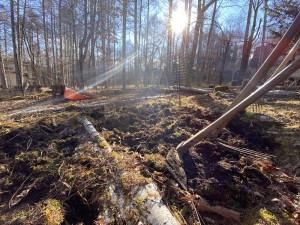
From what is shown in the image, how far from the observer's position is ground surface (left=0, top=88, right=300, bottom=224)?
1379 mm

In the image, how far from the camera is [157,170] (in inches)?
70.8

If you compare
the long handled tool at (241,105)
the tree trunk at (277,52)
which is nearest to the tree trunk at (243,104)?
the long handled tool at (241,105)

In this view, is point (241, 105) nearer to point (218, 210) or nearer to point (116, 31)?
point (218, 210)

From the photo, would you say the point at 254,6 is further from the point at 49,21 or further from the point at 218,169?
the point at 49,21

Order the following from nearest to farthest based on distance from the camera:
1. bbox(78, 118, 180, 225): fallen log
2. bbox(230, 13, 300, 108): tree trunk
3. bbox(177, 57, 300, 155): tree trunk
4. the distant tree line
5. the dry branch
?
bbox(78, 118, 180, 225): fallen log → the dry branch → bbox(177, 57, 300, 155): tree trunk → bbox(230, 13, 300, 108): tree trunk → the distant tree line

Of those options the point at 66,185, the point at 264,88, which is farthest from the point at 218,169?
the point at 66,185

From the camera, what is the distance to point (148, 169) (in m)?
1.79

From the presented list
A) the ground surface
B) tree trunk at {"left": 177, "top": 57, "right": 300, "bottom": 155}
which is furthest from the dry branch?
tree trunk at {"left": 177, "top": 57, "right": 300, "bottom": 155}

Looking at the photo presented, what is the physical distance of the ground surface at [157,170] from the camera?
54.3 inches

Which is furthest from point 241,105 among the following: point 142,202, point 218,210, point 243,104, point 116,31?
point 116,31

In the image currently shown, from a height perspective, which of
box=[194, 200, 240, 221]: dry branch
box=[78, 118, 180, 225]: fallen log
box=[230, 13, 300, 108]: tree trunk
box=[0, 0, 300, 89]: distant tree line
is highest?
box=[0, 0, 300, 89]: distant tree line

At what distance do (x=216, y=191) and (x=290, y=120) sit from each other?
2.57m

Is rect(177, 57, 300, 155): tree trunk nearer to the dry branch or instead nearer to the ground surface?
the ground surface

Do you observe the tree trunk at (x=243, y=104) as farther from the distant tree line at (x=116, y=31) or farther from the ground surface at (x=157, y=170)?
the distant tree line at (x=116, y=31)
